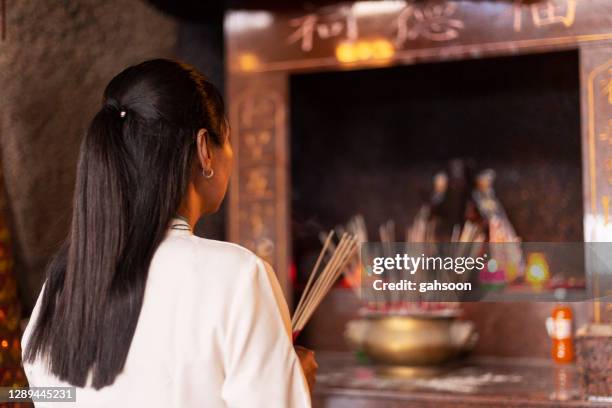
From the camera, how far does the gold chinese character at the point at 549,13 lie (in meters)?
2.25

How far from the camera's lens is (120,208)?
3.13 ft

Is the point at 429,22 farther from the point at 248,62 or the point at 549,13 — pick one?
the point at 248,62

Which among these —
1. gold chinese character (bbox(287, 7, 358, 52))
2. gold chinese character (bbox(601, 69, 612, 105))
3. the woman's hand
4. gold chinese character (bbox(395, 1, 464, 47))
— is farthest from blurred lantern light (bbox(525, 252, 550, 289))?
the woman's hand

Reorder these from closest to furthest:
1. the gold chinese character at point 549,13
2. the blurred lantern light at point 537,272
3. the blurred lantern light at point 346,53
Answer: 1. the gold chinese character at point 549,13
2. the blurred lantern light at point 346,53
3. the blurred lantern light at point 537,272

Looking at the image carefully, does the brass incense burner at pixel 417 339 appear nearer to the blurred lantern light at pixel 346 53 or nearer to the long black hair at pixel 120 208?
the blurred lantern light at pixel 346 53

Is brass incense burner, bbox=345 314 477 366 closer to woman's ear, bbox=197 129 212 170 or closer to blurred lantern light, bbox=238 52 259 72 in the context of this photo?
blurred lantern light, bbox=238 52 259 72

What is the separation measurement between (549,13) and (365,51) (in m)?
0.58

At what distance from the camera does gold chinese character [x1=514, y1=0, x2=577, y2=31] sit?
7.37 ft

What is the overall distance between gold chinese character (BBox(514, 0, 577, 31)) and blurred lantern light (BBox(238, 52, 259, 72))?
862mm

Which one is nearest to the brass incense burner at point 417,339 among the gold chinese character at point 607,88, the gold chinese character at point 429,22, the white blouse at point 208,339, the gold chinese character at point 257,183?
the gold chinese character at point 257,183

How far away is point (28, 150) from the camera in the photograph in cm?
166

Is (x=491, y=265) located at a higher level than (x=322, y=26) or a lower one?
lower

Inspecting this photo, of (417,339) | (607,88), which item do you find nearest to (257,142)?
(417,339)

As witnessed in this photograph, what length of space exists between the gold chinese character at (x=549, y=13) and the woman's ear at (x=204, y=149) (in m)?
1.57
